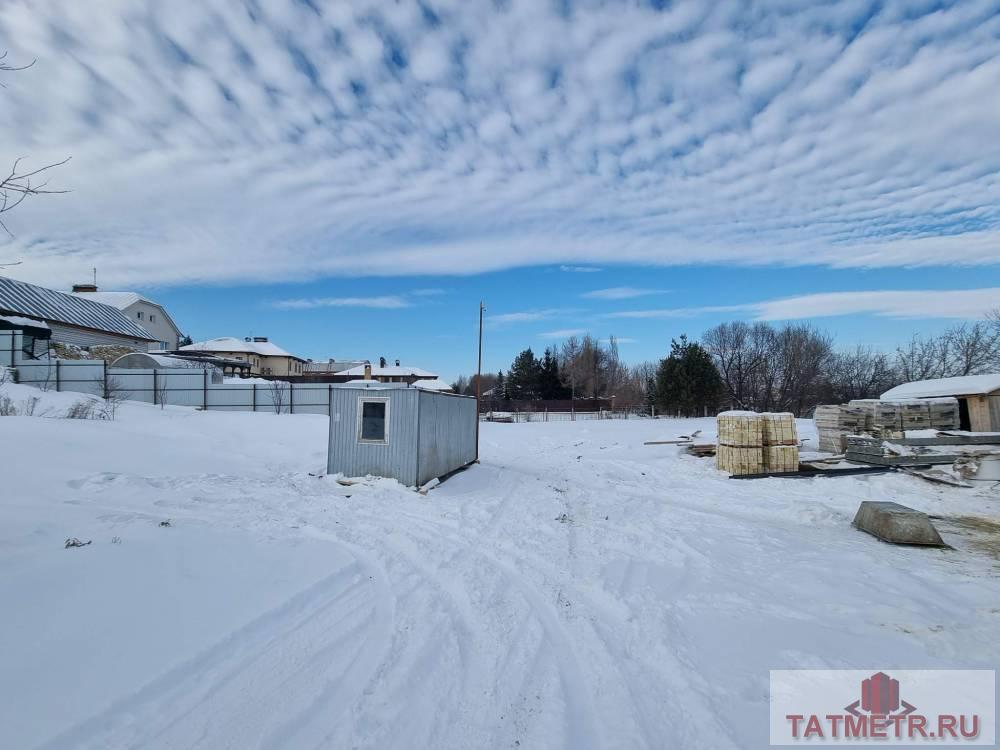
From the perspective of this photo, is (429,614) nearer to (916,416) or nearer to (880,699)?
(880,699)

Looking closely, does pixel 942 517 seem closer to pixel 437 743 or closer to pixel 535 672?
pixel 535 672

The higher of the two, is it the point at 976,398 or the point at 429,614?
the point at 976,398

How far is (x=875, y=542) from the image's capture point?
7016 millimetres

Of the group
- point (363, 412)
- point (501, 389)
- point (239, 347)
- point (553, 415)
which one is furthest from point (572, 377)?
point (363, 412)

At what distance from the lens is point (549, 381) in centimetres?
5578

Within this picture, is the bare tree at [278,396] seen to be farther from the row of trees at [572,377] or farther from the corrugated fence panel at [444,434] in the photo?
the row of trees at [572,377]

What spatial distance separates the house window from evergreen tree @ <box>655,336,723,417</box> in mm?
34735

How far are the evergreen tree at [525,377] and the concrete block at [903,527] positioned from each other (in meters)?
48.3

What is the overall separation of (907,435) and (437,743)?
15.2 meters

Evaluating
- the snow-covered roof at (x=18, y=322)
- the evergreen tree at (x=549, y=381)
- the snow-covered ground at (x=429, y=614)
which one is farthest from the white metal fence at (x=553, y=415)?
the snow-covered ground at (x=429, y=614)

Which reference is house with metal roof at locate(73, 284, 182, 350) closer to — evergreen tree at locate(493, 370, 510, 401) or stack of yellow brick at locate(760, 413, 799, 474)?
evergreen tree at locate(493, 370, 510, 401)

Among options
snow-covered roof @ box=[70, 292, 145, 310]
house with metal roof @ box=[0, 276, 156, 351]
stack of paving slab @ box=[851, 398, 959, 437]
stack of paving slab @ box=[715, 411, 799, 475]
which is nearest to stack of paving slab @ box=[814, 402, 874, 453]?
stack of paving slab @ box=[851, 398, 959, 437]

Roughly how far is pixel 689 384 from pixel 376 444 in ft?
115

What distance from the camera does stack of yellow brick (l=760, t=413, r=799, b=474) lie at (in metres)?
13.0
